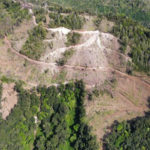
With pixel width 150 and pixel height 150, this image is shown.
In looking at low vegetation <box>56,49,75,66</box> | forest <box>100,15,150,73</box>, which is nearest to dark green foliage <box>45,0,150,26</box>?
forest <box>100,15,150,73</box>

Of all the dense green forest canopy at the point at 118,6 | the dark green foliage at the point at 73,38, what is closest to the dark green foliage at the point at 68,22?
the dark green foliage at the point at 73,38

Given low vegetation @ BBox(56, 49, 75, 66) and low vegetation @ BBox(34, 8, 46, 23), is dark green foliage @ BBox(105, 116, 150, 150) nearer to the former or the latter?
low vegetation @ BBox(56, 49, 75, 66)

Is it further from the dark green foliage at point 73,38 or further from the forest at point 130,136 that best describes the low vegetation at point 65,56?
the forest at point 130,136

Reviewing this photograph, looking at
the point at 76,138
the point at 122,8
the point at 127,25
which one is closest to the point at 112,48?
the point at 127,25

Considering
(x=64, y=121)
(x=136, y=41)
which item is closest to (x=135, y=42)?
(x=136, y=41)

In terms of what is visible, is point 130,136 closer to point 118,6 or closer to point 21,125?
point 21,125

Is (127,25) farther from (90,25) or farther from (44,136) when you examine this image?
(44,136)
